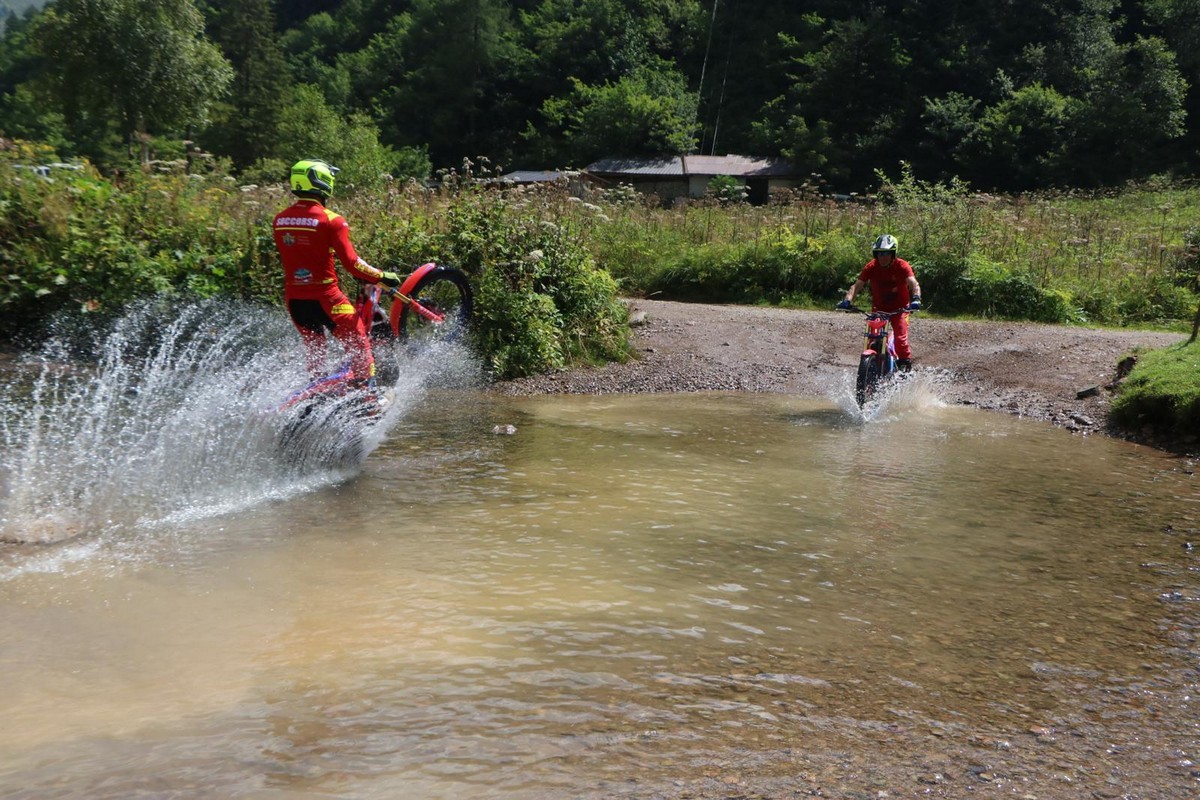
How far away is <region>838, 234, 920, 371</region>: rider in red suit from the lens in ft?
36.0

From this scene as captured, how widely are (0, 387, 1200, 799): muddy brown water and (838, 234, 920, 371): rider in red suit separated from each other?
3371mm

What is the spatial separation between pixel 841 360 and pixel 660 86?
63.8 m

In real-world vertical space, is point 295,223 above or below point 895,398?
above

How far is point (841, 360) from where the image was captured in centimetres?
1405

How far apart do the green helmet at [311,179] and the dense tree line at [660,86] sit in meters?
25.4

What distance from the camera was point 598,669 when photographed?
4.51m

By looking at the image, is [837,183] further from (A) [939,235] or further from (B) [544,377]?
(B) [544,377]

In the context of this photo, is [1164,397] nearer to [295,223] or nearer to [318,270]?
[318,270]

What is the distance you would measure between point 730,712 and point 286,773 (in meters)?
1.82

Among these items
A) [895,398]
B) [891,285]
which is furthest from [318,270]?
[895,398]

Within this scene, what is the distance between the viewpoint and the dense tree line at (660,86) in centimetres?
4569

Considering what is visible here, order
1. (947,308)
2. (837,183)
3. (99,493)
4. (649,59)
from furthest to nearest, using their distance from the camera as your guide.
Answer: (649,59)
(837,183)
(947,308)
(99,493)

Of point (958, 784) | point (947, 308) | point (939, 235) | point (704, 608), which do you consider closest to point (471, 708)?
point (704, 608)

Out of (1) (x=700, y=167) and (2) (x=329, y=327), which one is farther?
(1) (x=700, y=167)
